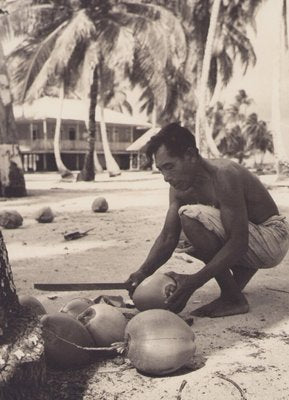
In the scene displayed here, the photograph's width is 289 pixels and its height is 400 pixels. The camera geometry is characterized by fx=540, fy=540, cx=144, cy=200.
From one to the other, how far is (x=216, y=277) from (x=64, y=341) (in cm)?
119

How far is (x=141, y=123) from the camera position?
41.3 metres

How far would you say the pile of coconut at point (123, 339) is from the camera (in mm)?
2389

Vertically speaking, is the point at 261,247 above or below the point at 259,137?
above

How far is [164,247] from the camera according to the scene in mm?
3445

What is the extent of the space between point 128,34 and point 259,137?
3976 cm

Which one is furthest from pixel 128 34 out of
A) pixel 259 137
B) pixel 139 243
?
pixel 259 137

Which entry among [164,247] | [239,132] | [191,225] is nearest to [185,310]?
[164,247]

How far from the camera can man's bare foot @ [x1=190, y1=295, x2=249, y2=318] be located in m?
3.30

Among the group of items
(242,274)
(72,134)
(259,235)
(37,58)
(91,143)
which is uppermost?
(37,58)

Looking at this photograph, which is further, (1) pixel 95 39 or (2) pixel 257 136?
(2) pixel 257 136

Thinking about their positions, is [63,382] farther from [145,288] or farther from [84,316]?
[145,288]

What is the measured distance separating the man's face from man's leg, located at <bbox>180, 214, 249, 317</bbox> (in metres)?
0.23

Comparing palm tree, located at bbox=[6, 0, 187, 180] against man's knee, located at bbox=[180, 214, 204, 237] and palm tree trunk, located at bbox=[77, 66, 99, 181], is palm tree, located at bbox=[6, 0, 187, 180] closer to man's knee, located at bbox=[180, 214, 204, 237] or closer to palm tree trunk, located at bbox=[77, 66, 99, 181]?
palm tree trunk, located at bbox=[77, 66, 99, 181]

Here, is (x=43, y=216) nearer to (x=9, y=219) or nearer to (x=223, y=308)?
(x=9, y=219)
